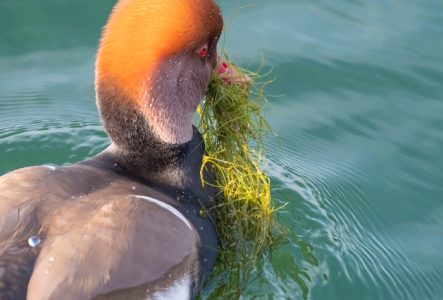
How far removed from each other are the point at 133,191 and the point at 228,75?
769 mm

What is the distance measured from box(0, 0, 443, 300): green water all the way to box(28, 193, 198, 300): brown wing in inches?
28.5

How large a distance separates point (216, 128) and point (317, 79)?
1737 millimetres

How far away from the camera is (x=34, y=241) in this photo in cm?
314

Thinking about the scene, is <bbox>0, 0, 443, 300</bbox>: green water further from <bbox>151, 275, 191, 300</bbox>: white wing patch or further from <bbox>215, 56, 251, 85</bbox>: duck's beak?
<bbox>215, 56, 251, 85</bbox>: duck's beak

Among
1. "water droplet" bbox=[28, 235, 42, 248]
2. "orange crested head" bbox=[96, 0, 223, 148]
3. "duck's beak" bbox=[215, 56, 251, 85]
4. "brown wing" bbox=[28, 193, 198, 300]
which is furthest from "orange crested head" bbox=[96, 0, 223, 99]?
"water droplet" bbox=[28, 235, 42, 248]

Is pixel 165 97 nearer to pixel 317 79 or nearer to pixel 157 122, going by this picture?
pixel 157 122

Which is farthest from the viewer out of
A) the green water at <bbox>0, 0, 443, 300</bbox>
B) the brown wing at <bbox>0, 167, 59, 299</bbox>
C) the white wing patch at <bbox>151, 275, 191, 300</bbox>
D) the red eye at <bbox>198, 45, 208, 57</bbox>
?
the green water at <bbox>0, 0, 443, 300</bbox>

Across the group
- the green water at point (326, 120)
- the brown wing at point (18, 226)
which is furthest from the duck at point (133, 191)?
the green water at point (326, 120)

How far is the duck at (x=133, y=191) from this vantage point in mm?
3111

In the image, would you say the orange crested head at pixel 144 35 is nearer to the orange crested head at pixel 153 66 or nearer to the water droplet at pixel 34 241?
the orange crested head at pixel 153 66

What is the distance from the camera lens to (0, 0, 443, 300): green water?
14.3ft

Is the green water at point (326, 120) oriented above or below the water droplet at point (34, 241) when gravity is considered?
below

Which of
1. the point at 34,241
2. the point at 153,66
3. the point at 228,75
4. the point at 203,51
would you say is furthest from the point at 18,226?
the point at 228,75

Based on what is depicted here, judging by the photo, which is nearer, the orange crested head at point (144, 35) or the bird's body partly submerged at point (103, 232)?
the bird's body partly submerged at point (103, 232)
